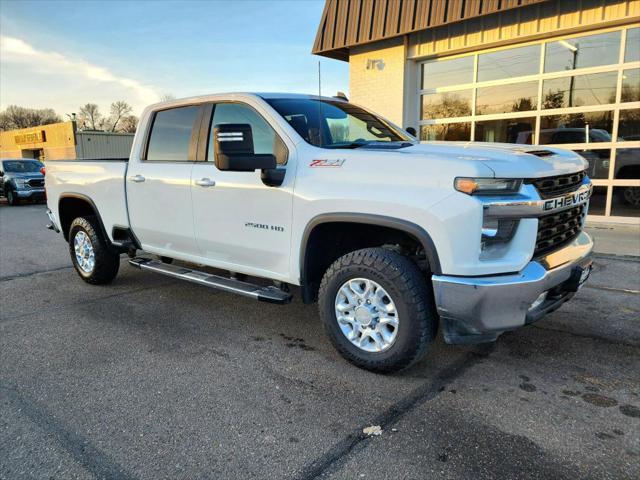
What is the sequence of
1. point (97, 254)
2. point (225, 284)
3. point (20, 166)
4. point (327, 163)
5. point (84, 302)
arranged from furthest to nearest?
1. point (20, 166)
2. point (97, 254)
3. point (84, 302)
4. point (225, 284)
5. point (327, 163)

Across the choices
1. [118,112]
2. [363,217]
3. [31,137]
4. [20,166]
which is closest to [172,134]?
[363,217]

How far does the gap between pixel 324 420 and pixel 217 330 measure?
1770 millimetres

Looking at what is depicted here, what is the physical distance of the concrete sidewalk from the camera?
7.07 meters

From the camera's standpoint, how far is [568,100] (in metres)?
9.43

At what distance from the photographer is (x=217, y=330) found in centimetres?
435

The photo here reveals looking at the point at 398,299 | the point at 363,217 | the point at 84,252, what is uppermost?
the point at 363,217

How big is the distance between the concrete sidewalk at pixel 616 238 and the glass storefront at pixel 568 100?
380 mm

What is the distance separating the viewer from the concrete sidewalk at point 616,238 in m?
7.07

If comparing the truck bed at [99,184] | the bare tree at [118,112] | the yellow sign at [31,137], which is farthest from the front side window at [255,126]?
the bare tree at [118,112]

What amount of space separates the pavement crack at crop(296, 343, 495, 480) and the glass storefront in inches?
271

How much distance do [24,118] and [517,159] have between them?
9546cm

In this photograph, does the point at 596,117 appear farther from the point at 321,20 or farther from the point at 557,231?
the point at 557,231

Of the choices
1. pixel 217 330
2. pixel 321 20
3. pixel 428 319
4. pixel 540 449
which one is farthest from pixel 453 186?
pixel 321 20

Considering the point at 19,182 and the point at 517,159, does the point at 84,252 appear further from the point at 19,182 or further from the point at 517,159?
the point at 19,182
